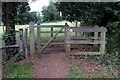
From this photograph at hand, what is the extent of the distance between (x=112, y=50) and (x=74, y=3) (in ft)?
8.82

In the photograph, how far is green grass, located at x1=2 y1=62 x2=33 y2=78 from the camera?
357 cm

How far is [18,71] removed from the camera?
385 centimetres

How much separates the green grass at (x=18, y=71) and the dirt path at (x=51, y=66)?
0.65 feet

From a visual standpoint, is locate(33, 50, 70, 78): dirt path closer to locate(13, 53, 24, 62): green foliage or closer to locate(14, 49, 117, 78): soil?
locate(14, 49, 117, 78): soil

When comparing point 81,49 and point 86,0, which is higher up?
point 86,0

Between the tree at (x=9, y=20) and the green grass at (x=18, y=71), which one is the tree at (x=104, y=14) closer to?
the tree at (x=9, y=20)

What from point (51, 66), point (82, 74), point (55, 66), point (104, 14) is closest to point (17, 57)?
point (51, 66)

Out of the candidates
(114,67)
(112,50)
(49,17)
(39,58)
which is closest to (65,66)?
(39,58)

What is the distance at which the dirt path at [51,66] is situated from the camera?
144 inches

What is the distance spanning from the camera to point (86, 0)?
4.78 m

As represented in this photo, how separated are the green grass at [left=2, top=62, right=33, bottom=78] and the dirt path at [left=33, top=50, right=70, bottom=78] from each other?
0.65 feet

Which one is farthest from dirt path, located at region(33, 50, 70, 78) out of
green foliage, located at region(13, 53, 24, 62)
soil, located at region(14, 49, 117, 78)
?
green foliage, located at region(13, 53, 24, 62)

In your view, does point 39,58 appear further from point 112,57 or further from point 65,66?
point 112,57

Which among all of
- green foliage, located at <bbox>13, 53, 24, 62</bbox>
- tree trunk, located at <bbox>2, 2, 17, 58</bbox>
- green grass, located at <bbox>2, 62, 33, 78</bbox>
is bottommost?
green grass, located at <bbox>2, 62, 33, 78</bbox>
